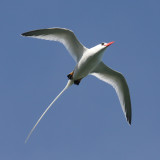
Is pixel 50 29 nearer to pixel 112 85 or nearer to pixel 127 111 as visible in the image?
pixel 112 85

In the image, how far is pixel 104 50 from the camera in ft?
56.3

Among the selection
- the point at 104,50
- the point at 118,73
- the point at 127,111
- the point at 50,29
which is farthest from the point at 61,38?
the point at 127,111

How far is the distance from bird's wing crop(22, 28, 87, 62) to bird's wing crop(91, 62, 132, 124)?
65.5 inches

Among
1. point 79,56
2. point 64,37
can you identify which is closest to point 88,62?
point 79,56

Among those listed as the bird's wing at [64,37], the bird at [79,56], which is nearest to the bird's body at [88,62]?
the bird at [79,56]

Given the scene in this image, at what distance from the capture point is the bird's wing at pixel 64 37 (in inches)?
671

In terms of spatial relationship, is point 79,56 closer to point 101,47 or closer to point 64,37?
point 64,37

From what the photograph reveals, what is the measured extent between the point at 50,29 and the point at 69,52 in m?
1.48

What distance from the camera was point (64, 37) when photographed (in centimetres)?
1748

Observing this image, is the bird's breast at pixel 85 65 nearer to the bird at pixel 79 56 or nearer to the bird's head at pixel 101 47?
the bird at pixel 79 56

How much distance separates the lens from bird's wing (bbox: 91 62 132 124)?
1902cm

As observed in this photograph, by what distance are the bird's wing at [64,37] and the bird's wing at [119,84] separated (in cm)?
166

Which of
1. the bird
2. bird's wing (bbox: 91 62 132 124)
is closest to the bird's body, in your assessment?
the bird

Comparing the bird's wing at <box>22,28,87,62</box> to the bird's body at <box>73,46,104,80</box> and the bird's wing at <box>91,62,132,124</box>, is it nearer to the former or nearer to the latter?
the bird's body at <box>73,46,104,80</box>
